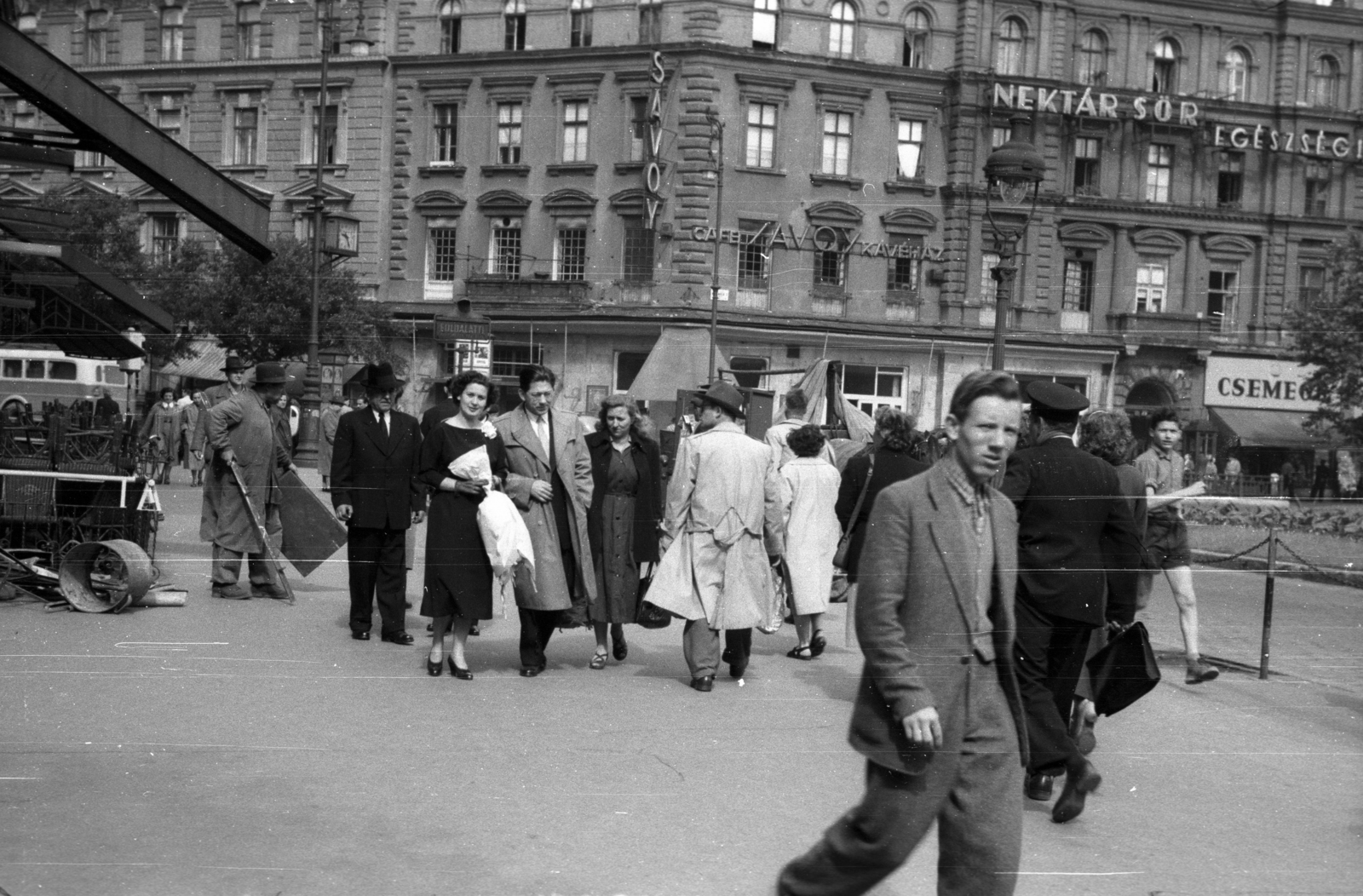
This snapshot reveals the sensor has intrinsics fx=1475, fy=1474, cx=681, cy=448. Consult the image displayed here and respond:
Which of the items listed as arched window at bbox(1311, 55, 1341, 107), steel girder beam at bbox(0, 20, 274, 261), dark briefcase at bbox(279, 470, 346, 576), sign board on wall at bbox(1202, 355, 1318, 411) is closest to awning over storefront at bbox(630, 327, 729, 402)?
sign board on wall at bbox(1202, 355, 1318, 411)

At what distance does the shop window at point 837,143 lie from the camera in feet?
135

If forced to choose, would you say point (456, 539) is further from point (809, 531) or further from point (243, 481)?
point (243, 481)

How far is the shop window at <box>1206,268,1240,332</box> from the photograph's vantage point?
43906 mm

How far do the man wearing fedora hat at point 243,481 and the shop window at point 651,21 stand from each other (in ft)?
99.5

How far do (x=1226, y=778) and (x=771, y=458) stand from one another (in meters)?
3.51

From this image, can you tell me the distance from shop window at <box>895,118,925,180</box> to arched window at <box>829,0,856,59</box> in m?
2.53

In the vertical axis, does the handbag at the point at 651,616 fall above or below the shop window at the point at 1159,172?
below

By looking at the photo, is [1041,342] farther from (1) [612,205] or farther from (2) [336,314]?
(2) [336,314]

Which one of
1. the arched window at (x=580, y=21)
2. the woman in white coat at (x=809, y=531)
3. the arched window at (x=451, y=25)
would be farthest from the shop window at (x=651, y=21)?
the woman in white coat at (x=809, y=531)

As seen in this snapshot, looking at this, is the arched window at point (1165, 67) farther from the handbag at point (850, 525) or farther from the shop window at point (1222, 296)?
the handbag at point (850, 525)

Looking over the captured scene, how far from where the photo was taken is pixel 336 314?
32.9 meters

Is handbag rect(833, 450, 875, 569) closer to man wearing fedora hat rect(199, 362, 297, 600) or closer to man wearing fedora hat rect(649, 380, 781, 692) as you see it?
man wearing fedora hat rect(649, 380, 781, 692)

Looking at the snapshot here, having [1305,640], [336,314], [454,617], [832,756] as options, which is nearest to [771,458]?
[454,617]

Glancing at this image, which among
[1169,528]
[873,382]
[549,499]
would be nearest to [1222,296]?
[873,382]
